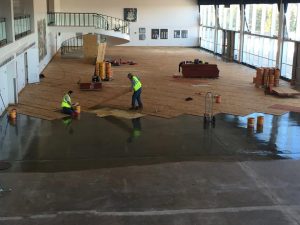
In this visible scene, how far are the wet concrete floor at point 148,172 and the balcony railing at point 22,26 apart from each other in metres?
6.07

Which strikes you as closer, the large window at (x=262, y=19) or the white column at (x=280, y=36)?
the white column at (x=280, y=36)

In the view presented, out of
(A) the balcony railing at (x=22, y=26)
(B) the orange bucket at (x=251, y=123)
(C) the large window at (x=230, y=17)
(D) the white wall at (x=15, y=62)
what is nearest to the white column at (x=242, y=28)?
(C) the large window at (x=230, y=17)

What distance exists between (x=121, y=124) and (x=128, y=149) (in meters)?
3.37

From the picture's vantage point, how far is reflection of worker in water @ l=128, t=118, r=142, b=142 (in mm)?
16266

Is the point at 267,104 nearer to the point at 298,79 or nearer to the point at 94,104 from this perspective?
the point at 298,79

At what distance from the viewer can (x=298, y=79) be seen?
90.5 ft

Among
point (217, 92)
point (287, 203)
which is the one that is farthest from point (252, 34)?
point (287, 203)

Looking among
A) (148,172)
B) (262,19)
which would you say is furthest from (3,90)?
(262,19)

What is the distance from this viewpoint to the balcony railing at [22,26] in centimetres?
2271

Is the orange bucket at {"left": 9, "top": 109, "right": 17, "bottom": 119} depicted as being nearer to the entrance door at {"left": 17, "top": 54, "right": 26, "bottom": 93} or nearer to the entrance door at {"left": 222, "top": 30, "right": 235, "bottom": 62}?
the entrance door at {"left": 17, "top": 54, "right": 26, "bottom": 93}

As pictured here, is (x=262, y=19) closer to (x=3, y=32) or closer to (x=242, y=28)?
(x=242, y=28)

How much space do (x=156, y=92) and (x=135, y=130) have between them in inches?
322

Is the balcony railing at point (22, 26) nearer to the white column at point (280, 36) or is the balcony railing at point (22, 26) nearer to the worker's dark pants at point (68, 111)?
the worker's dark pants at point (68, 111)

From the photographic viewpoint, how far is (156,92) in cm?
2511
